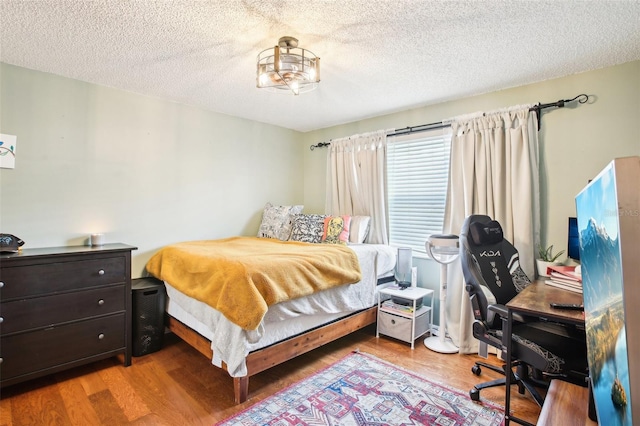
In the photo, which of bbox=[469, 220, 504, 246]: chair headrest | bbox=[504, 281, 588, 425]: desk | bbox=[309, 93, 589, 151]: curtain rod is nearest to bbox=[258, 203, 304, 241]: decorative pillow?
bbox=[309, 93, 589, 151]: curtain rod

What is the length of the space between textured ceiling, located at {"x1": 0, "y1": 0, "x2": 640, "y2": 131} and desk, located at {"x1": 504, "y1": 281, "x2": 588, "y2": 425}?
1.61m

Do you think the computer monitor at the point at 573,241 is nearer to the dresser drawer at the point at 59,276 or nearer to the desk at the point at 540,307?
the desk at the point at 540,307

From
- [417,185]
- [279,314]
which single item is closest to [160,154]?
[279,314]

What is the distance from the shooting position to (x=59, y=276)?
7.54 feet

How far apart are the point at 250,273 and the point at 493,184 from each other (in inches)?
88.9

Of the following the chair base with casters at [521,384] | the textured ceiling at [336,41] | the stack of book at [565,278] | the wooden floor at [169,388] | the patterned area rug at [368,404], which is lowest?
the patterned area rug at [368,404]

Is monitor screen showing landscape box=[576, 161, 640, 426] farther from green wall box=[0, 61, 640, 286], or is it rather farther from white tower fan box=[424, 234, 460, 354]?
green wall box=[0, 61, 640, 286]

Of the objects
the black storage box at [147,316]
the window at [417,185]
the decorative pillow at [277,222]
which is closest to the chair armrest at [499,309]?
the window at [417,185]

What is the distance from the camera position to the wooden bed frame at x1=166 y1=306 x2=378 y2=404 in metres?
2.11

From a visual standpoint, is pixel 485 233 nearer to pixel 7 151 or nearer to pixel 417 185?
pixel 417 185

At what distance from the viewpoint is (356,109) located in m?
3.54

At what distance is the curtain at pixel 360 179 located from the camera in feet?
12.1

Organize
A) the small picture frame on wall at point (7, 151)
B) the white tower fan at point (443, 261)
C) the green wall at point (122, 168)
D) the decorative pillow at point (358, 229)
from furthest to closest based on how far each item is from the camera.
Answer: the decorative pillow at point (358, 229) → the white tower fan at point (443, 261) → the green wall at point (122, 168) → the small picture frame on wall at point (7, 151)

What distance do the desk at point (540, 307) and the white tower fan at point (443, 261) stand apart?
0.79m
